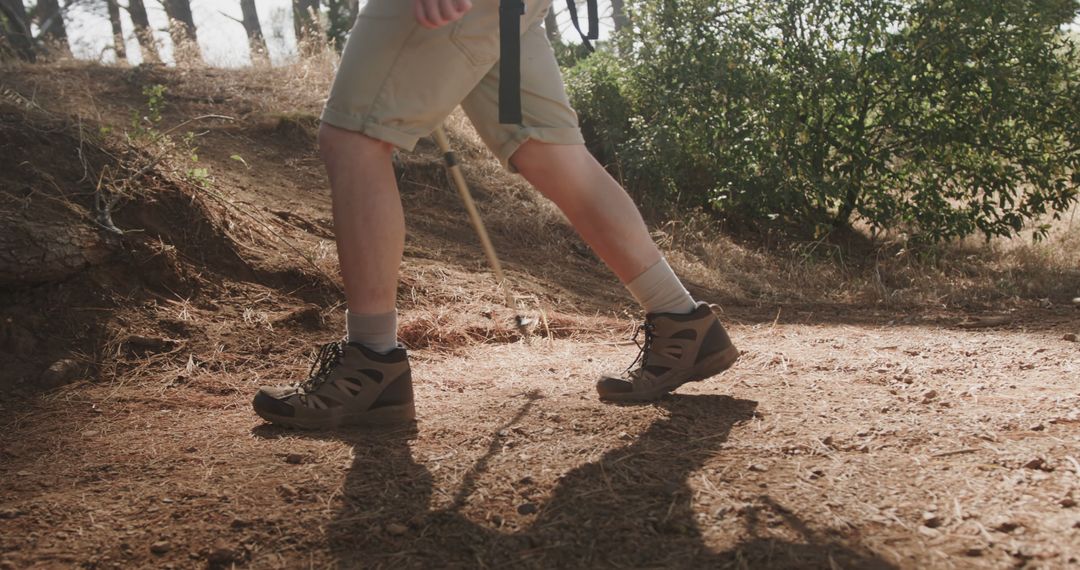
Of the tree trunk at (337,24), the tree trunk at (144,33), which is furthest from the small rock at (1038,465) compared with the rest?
the tree trunk at (337,24)

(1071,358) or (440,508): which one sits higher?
(440,508)

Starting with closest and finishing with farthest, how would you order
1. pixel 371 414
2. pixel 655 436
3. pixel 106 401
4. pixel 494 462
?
pixel 494 462
pixel 655 436
pixel 371 414
pixel 106 401

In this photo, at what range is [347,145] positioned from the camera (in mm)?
2086

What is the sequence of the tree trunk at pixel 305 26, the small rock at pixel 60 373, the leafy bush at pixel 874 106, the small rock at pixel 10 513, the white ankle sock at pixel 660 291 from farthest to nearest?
the tree trunk at pixel 305 26 < the leafy bush at pixel 874 106 < the small rock at pixel 60 373 < the white ankle sock at pixel 660 291 < the small rock at pixel 10 513

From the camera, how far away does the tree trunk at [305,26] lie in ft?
28.2

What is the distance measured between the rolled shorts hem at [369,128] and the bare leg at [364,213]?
0.02 metres

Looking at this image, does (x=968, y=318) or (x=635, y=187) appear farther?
(x=635, y=187)

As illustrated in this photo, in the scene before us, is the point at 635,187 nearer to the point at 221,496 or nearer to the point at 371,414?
the point at 371,414

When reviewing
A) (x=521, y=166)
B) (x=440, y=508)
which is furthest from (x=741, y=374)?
(x=440, y=508)

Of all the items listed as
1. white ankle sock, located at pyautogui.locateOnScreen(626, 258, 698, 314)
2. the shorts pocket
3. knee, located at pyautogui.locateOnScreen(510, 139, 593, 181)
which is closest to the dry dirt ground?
white ankle sock, located at pyautogui.locateOnScreen(626, 258, 698, 314)

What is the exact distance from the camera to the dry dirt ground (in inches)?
60.0

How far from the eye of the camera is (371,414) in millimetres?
2223

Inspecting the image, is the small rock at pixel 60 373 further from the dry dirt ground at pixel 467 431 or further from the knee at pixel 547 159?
the knee at pixel 547 159

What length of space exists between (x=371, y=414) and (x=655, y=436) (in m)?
0.74
